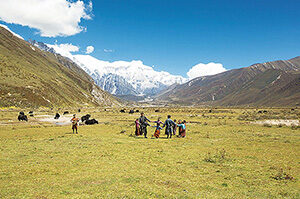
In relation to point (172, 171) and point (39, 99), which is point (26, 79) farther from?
point (172, 171)

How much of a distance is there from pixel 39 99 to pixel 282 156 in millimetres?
119142

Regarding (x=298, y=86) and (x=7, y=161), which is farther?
(x=298, y=86)

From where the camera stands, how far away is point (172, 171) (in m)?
12.8

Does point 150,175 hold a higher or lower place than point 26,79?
lower

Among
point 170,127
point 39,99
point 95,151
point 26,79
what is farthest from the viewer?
point 26,79

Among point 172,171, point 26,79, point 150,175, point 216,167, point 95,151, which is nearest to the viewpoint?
point 150,175

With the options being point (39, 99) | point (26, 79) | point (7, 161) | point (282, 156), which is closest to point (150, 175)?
point (7, 161)

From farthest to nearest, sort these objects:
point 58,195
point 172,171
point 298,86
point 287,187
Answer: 1. point 298,86
2. point 172,171
3. point 287,187
4. point 58,195

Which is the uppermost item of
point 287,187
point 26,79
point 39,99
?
point 26,79

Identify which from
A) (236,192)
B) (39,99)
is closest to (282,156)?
(236,192)

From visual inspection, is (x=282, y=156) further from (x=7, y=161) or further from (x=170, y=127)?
(x=7, y=161)

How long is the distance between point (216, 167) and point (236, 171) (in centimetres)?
132

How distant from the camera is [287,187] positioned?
10.5 metres

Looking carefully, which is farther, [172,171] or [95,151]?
[95,151]
